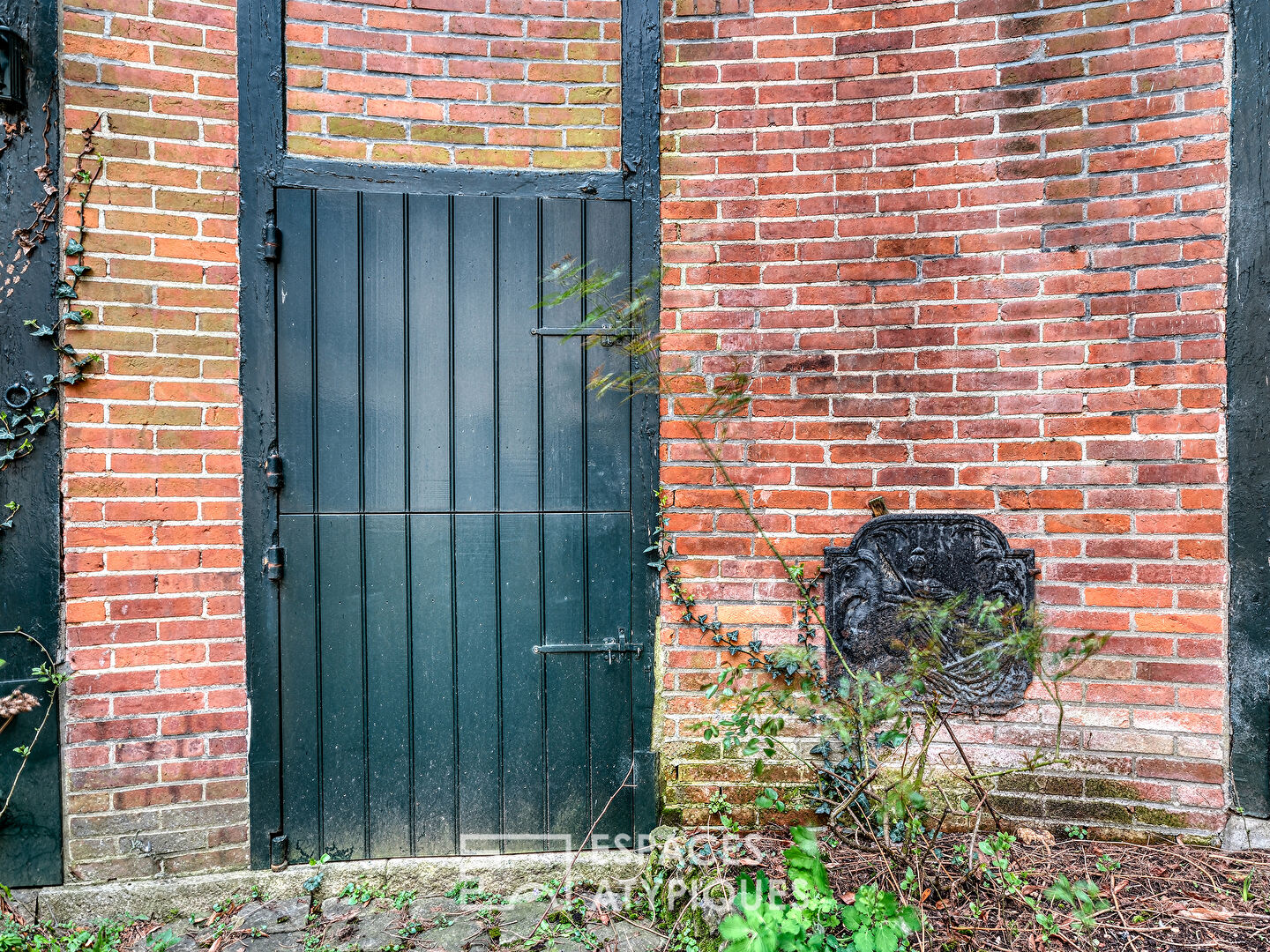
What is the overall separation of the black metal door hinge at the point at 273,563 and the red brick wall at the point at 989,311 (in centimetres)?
138

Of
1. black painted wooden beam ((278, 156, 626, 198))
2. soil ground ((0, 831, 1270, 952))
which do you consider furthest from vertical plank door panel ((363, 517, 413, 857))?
black painted wooden beam ((278, 156, 626, 198))

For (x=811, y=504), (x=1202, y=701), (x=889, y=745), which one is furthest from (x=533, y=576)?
(x=1202, y=701)

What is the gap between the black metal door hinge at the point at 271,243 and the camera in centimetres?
231

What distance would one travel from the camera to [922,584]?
2.35 metres

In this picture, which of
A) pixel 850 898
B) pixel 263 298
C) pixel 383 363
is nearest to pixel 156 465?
pixel 263 298

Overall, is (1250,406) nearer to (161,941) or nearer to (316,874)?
(316,874)

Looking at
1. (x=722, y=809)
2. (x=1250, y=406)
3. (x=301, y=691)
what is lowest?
(x=722, y=809)

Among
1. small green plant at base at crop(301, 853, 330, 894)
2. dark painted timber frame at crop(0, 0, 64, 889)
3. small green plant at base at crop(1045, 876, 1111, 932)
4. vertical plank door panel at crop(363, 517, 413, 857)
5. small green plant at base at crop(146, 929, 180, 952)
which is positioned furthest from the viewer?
vertical plank door panel at crop(363, 517, 413, 857)

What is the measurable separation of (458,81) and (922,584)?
2.46 m

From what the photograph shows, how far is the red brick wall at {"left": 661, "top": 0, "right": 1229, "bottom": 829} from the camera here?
7.30ft

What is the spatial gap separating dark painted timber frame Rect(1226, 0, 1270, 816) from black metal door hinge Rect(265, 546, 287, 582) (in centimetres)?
324

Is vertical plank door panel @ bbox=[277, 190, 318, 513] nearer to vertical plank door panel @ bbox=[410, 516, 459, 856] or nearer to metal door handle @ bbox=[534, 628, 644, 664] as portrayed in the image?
vertical plank door panel @ bbox=[410, 516, 459, 856]

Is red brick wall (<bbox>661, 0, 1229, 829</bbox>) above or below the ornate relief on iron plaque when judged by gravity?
above

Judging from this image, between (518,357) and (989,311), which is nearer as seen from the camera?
(989,311)
